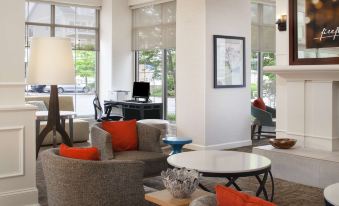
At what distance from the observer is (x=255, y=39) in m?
9.59

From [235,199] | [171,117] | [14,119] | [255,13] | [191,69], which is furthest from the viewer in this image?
[255,13]

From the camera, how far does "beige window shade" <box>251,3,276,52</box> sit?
961 cm

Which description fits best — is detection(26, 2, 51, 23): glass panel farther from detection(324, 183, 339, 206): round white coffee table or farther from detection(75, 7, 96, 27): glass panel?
detection(324, 183, 339, 206): round white coffee table

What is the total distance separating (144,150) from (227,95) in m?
3.14

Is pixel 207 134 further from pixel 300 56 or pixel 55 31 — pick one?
pixel 55 31

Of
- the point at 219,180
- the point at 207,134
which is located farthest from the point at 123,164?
the point at 207,134

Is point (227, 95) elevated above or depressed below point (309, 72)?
below

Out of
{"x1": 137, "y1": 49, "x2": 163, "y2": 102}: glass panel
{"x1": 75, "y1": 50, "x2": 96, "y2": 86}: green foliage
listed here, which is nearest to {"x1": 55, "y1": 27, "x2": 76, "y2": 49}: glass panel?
{"x1": 75, "y1": 50, "x2": 96, "y2": 86}: green foliage

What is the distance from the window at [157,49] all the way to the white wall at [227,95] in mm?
1915

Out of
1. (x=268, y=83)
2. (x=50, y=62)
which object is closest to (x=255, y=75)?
(x=268, y=83)

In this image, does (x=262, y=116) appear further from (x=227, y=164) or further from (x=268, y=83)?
(x=227, y=164)

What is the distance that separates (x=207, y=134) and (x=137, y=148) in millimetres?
2625

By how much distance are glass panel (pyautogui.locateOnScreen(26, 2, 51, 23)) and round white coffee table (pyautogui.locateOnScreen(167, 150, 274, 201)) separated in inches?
270

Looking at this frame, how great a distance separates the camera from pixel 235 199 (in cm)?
174
